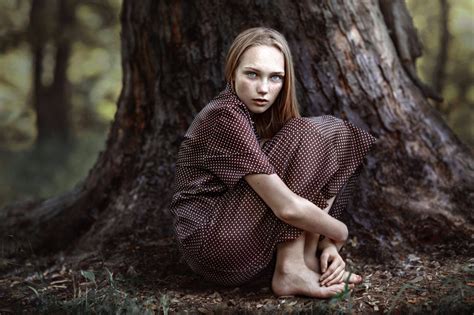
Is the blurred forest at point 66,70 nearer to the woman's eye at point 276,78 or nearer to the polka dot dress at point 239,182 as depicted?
the polka dot dress at point 239,182

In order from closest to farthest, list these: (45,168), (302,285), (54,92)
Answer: (302,285) → (45,168) → (54,92)

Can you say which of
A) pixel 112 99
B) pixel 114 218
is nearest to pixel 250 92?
pixel 114 218

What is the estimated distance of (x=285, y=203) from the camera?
2.27 metres

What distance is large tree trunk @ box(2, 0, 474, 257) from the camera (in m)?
2.99

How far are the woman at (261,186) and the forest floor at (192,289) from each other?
0.34ft

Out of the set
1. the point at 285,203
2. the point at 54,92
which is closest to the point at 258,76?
the point at 285,203

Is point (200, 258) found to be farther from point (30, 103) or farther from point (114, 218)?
point (30, 103)

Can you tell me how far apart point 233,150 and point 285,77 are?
1.52 ft

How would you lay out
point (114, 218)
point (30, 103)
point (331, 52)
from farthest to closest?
point (30, 103)
point (114, 218)
point (331, 52)

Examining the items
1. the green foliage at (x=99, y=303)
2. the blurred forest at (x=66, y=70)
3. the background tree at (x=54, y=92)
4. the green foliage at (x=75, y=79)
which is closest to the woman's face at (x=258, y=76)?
the green foliage at (x=99, y=303)

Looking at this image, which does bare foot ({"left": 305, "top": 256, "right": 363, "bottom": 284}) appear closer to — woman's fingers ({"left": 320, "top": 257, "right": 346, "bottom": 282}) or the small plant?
woman's fingers ({"left": 320, "top": 257, "right": 346, "bottom": 282})

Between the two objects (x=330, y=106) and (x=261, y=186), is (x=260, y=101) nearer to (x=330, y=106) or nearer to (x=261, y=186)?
(x=261, y=186)

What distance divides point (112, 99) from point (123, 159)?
10.2m

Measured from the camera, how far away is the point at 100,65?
48.9 ft
